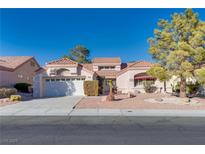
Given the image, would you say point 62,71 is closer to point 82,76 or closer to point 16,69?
point 82,76

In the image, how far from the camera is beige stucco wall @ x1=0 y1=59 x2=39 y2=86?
2827 centimetres

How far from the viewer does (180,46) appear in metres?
19.5

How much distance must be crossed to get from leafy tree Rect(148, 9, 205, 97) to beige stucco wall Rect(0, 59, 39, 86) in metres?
18.2

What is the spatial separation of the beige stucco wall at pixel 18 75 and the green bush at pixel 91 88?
402 inches

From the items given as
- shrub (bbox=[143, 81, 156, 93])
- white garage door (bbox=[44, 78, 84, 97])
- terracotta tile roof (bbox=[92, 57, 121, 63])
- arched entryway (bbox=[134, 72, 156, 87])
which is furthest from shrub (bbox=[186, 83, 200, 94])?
terracotta tile roof (bbox=[92, 57, 121, 63])

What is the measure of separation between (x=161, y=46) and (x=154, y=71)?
8.31 ft

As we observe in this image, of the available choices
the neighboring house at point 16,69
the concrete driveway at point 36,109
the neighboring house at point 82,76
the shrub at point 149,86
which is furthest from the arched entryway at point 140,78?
the neighboring house at point 16,69

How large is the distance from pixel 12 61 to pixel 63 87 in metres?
11.8

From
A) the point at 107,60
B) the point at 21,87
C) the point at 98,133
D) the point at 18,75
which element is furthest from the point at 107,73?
the point at 98,133

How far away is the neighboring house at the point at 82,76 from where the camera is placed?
2792 centimetres

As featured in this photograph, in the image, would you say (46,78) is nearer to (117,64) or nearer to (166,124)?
(117,64)

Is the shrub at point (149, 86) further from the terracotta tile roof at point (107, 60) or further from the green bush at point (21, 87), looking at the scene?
the green bush at point (21, 87)

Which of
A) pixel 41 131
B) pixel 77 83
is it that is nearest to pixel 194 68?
pixel 77 83

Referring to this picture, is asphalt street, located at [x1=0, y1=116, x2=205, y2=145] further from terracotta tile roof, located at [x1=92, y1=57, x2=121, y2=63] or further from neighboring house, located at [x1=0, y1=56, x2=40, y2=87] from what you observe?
terracotta tile roof, located at [x1=92, y1=57, x2=121, y2=63]
